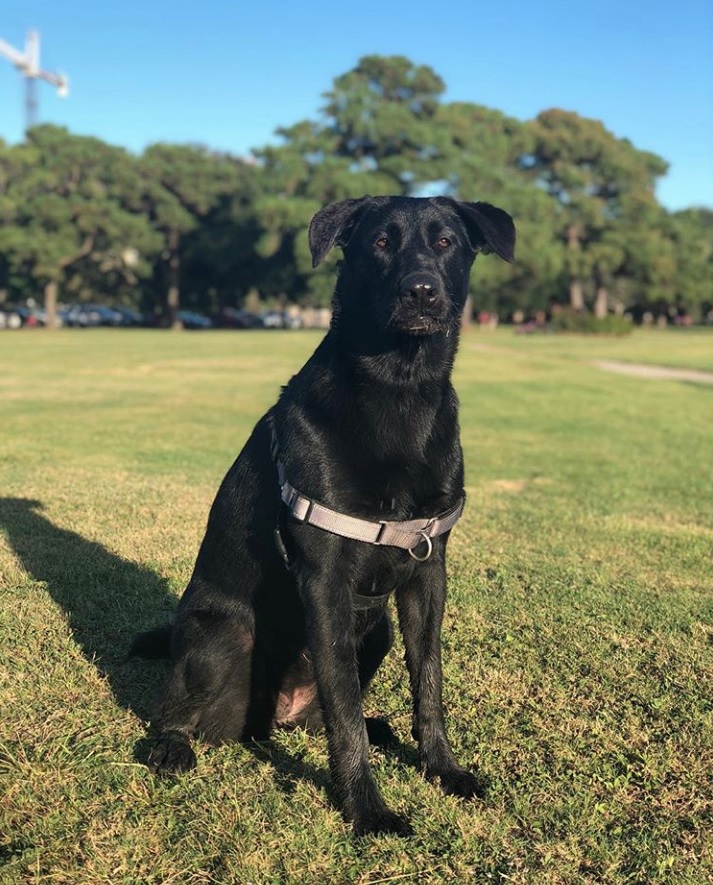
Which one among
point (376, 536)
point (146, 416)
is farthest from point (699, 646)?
point (146, 416)

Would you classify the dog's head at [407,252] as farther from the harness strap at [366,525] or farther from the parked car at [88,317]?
the parked car at [88,317]

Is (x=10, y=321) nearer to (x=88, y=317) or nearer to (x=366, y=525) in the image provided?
(x=88, y=317)

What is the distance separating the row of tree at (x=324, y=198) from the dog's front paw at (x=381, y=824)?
145ft

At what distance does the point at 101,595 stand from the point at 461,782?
7.85ft

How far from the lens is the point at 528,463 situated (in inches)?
368

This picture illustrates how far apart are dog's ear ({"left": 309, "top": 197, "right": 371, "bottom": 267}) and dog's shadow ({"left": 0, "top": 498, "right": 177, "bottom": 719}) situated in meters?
1.86

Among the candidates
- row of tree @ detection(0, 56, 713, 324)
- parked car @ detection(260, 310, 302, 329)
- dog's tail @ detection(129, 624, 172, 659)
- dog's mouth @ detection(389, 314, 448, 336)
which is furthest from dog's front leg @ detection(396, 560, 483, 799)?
Answer: parked car @ detection(260, 310, 302, 329)

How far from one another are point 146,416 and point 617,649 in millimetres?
9647

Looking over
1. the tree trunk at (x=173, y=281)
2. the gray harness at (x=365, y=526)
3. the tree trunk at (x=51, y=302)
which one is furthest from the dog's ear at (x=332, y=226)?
the tree trunk at (x=173, y=281)

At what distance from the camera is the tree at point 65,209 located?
4941cm

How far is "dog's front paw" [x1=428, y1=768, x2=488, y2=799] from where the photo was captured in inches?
104

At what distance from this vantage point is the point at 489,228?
3.01m

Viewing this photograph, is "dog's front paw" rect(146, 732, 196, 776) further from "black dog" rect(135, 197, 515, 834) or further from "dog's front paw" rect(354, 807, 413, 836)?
"dog's front paw" rect(354, 807, 413, 836)

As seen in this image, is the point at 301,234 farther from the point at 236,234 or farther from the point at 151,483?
the point at 151,483
